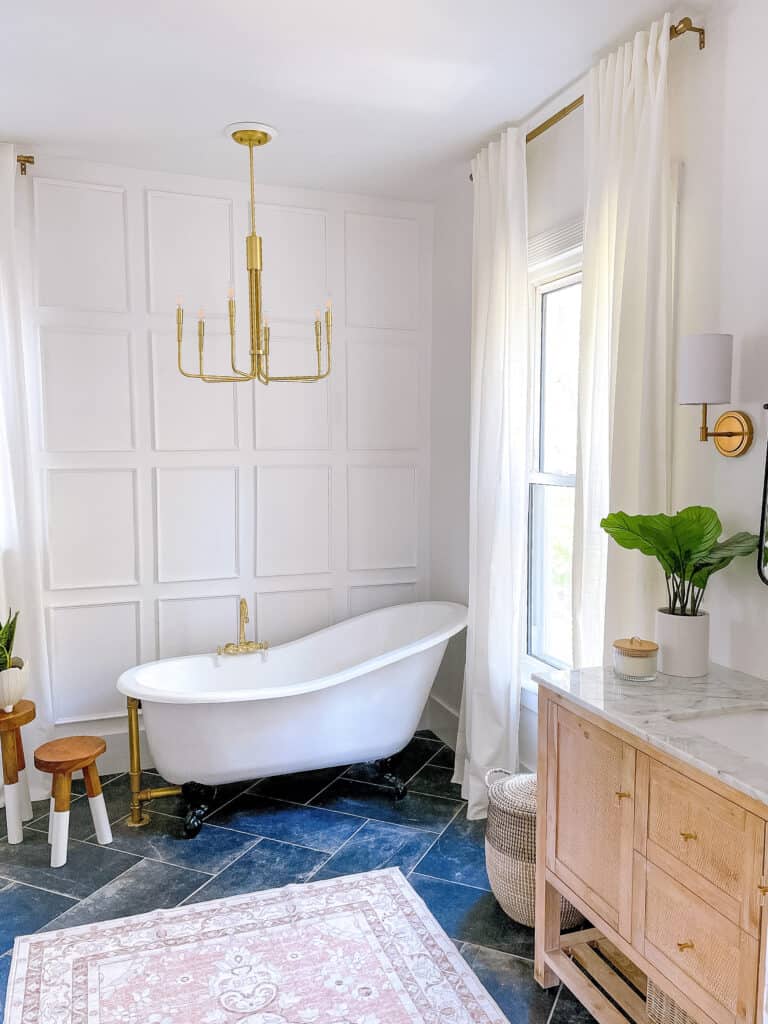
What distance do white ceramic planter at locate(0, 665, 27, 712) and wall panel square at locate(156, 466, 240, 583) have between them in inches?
32.4

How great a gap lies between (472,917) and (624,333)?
1.88m

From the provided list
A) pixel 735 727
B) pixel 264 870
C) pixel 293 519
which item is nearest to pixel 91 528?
pixel 293 519

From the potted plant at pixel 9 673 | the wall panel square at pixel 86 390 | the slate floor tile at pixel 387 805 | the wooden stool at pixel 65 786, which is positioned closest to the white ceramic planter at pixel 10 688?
the potted plant at pixel 9 673

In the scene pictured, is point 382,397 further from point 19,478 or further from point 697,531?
point 697,531

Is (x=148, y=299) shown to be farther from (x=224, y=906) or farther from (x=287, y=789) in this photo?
(x=224, y=906)

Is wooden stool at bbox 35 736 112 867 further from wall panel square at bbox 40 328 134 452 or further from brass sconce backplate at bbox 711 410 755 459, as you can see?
brass sconce backplate at bbox 711 410 755 459

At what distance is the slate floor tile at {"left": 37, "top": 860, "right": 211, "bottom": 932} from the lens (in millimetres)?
2494

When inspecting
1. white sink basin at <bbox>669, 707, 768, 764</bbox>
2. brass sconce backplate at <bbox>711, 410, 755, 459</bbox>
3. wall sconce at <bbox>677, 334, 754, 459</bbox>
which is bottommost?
white sink basin at <bbox>669, 707, 768, 764</bbox>

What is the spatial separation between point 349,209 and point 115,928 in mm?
3217

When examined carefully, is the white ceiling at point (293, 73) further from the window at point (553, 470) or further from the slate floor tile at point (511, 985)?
the slate floor tile at point (511, 985)

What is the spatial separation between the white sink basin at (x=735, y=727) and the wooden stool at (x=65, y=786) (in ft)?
6.95

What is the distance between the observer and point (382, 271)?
3949 millimetres

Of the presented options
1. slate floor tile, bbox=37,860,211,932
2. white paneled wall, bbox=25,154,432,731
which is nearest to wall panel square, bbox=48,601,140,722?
white paneled wall, bbox=25,154,432,731

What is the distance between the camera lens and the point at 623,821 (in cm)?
179
